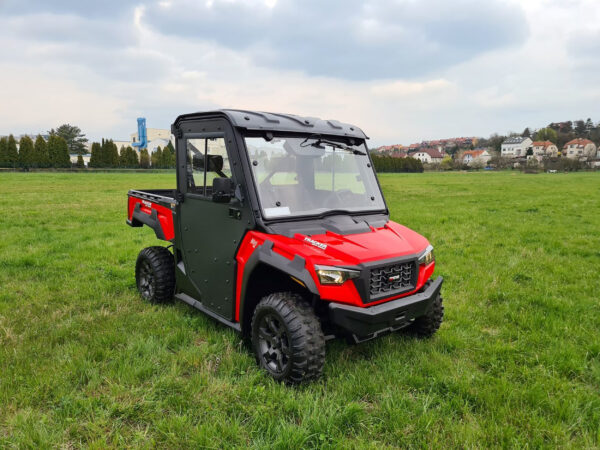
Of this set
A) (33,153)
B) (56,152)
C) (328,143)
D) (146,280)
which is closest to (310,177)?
(328,143)

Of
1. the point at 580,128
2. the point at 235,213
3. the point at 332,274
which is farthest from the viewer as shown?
the point at 580,128

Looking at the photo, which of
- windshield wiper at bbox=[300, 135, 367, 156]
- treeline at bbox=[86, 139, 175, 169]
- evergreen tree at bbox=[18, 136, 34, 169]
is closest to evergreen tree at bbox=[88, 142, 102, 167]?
treeline at bbox=[86, 139, 175, 169]

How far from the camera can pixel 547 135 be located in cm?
13750

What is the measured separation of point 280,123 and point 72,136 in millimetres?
99227

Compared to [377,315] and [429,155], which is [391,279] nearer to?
[377,315]

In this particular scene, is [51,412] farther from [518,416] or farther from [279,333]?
[518,416]

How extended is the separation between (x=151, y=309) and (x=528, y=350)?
4292 mm

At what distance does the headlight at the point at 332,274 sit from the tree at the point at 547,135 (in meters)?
158

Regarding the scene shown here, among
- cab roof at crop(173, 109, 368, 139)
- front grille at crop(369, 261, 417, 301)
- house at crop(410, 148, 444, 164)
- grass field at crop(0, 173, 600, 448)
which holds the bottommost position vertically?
grass field at crop(0, 173, 600, 448)

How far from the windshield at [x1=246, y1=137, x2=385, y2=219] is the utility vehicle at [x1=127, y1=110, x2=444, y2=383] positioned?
0.04ft

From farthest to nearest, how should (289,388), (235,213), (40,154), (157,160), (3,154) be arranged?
(157,160) < (40,154) < (3,154) < (235,213) < (289,388)

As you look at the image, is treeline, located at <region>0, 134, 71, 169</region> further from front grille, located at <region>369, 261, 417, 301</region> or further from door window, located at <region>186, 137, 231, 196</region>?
front grille, located at <region>369, 261, 417, 301</region>

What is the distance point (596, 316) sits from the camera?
16.0 feet

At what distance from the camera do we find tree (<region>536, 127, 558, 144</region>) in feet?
446
